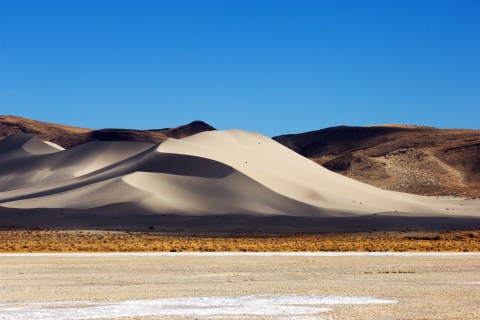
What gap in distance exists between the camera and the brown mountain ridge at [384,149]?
110 meters

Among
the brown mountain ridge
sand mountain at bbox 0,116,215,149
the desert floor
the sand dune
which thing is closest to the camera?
the desert floor

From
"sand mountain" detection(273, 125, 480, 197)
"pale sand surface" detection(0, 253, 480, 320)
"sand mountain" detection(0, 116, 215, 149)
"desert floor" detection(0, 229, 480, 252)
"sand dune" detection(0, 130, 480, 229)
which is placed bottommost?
"pale sand surface" detection(0, 253, 480, 320)

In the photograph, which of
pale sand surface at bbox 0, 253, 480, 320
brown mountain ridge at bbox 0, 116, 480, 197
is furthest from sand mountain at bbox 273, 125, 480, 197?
pale sand surface at bbox 0, 253, 480, 320

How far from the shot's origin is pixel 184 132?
175375mm

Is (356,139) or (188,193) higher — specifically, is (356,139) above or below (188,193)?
above

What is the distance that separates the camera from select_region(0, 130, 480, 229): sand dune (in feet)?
214

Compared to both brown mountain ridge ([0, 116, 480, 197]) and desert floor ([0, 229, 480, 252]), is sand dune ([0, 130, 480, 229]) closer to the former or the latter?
desert floor ([0, 229, 480, 252])

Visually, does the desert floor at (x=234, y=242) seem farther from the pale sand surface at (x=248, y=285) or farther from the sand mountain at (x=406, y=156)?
the sand mountain at (x=406, y=156)

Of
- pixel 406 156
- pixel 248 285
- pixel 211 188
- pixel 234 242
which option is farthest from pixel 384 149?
pixel 248 285

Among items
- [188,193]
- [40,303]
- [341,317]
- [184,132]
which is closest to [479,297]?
[341,317]

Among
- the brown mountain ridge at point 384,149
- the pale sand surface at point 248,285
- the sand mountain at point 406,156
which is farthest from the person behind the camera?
the brown mountain ridge at point 384,149

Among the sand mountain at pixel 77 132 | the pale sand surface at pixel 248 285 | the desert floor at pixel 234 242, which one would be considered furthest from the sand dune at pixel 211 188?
the sand mountain at pixel 77 132

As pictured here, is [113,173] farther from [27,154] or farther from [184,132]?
[184,132]

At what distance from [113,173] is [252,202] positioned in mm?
16913
